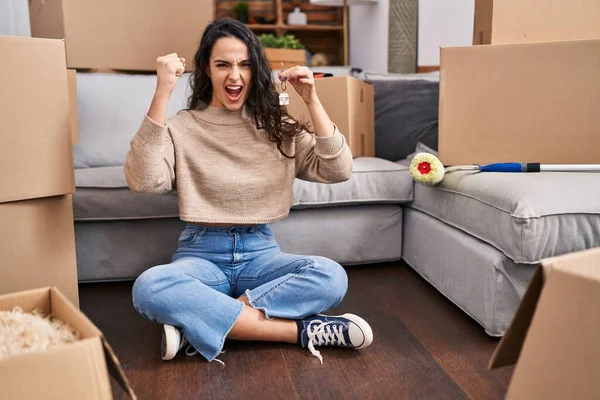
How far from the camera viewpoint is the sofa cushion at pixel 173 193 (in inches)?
67.6

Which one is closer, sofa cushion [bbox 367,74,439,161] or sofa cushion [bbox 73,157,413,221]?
sofa cushion [bbox 73,157,413,221]

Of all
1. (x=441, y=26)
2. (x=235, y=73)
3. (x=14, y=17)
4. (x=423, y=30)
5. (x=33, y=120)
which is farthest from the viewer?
(x=423, y=30)

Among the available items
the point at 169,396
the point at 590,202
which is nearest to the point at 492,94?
the point at 590,202

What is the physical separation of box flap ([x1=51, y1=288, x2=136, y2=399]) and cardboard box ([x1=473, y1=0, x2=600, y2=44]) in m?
1.35

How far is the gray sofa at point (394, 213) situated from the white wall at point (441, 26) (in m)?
0.40

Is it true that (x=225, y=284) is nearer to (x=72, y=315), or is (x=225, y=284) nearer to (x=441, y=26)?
(x=72, y=315)

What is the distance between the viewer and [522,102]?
5.13ft

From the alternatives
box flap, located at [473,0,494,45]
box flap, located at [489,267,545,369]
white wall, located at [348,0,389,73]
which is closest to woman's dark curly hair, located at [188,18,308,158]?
box flap, located at [473,0,494,45]

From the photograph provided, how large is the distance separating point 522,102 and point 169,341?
111 centimetres

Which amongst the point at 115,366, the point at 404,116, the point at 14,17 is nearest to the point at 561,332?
the point at 115,366

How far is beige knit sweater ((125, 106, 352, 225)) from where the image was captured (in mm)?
1355

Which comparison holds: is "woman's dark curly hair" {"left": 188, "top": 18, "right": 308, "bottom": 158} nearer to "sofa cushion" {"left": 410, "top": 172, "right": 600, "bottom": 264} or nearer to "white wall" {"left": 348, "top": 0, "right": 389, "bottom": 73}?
"sofa cushion" {"left": 410, "top": 172, "right": 600, "bottom": 264}

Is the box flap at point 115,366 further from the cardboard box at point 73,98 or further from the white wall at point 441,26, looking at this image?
the white wall at point 441,26

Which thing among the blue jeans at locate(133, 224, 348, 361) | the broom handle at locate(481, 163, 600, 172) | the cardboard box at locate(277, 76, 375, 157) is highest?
the cardboard box at locate(277, 76, 375, 157)
